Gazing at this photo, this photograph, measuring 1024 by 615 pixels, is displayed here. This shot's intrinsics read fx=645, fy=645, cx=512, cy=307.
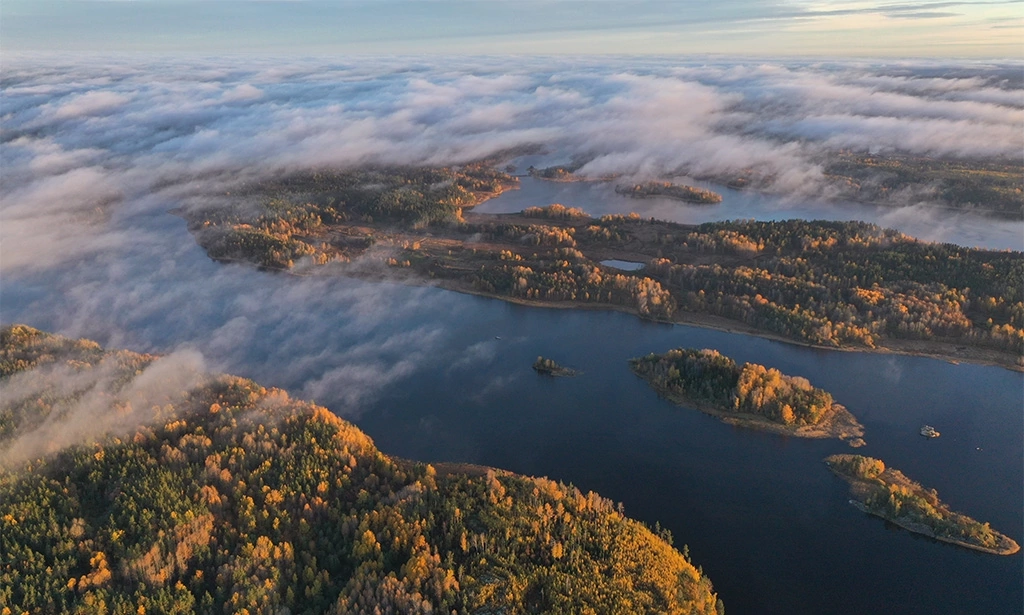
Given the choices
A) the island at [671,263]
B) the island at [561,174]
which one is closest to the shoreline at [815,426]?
the island at [671,263]

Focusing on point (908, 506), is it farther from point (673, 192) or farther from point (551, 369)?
point (673, 192)

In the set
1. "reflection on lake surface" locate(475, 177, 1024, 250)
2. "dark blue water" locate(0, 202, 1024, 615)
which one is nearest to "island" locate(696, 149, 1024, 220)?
"reflection on lake surface" locate(475, 177, 1024, 250)

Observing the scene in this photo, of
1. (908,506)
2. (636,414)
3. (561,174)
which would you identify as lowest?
(561,174)

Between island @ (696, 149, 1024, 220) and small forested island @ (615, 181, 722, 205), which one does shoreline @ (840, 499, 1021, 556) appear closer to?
small forested island @ (615, 181, 722, 205)

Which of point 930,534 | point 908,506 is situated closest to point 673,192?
point 908,506

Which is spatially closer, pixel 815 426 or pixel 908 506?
pixel 908 506

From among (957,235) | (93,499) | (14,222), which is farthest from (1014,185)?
(14,222)

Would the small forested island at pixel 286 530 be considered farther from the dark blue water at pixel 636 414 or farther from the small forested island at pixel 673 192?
the small forested island at pixel 673 192

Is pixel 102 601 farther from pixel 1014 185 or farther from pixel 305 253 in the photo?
pixel 1014 185
